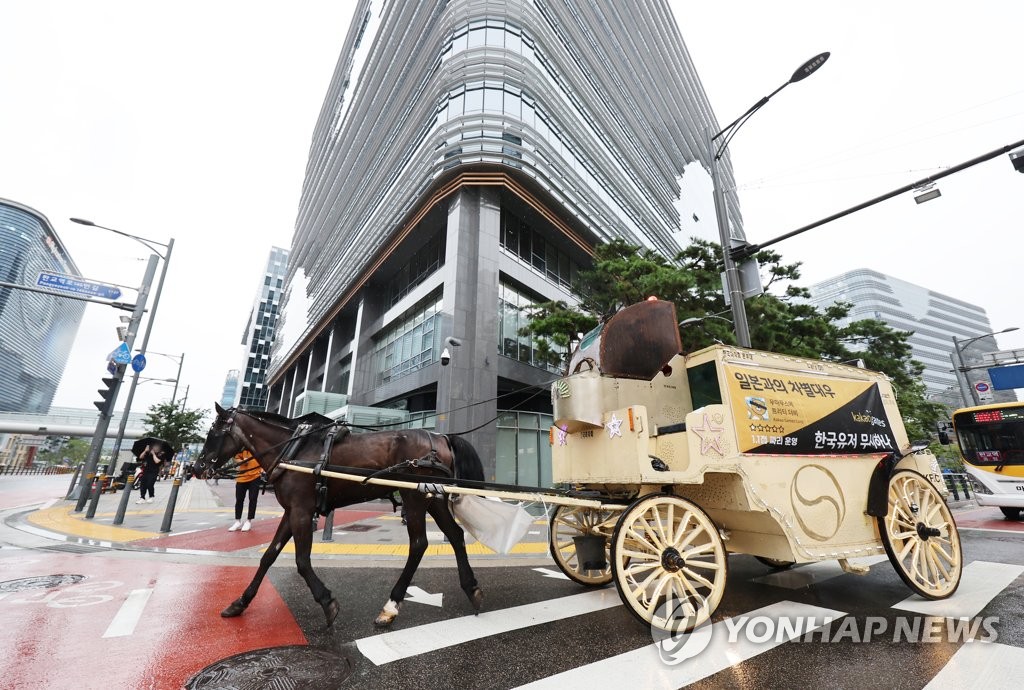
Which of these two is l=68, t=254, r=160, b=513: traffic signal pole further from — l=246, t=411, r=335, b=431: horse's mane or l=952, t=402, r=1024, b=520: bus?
l=952, t=402, r=1024, b=520: bus

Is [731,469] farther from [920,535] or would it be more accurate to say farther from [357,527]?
[357,527]

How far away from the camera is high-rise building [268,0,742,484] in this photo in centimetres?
1895

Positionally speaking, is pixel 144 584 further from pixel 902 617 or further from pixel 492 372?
pixel 492 372

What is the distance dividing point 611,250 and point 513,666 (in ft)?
46.0

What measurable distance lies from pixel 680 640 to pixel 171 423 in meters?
42.9

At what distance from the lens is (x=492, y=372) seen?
722 inches

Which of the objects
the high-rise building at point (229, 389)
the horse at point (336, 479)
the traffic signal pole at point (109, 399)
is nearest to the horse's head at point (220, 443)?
the horse at point (336, 479)

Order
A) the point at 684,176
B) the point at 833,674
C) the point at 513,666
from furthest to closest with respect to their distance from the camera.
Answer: the point at 684,176 → the point at 513,666 → the point at 833,674

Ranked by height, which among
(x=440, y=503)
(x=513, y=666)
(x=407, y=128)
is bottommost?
(x=513, y=666)

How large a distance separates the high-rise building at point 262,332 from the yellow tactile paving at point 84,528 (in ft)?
217

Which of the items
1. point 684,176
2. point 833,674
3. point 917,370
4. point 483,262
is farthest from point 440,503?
point 684,176

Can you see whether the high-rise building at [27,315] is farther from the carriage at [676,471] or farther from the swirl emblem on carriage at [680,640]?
the swirl emblem on carriage at [680,640]

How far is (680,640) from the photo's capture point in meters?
3.25

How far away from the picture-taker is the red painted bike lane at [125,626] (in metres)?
2.74
